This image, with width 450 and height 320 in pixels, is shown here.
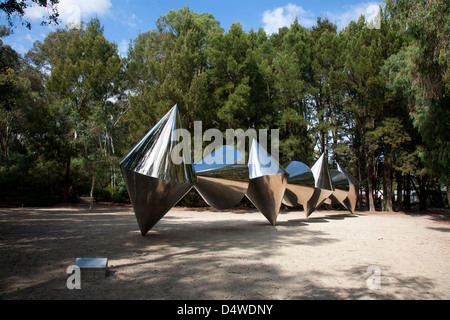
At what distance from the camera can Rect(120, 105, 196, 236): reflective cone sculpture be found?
26.4ft

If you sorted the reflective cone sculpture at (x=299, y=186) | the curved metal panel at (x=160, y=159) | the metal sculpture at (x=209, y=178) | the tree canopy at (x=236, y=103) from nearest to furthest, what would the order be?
the curved metal panel at (x=160, y=159)
the metal sculpture at (x=209, y=178)
the reflective cone sculpture at (x=299, y=186)
the tree canopy at (x=236, y=103)

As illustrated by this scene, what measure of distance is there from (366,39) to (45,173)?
29.8m

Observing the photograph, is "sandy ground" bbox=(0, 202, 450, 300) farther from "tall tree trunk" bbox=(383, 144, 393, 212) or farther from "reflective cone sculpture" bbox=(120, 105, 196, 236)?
"tall tree trunk" bbox=(383, 144, 393, 212)

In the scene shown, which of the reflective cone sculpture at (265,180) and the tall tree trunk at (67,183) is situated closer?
the reflective cone sculpture at (265,180)

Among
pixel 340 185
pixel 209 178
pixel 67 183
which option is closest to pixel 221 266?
pixel 209 178

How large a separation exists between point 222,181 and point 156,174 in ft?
11.9

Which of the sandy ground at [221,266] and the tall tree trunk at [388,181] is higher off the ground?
the tall tree trunk at [388,181]

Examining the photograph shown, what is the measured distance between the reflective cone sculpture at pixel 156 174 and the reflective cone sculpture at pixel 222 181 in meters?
2.12

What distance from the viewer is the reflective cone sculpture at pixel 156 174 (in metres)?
8.04

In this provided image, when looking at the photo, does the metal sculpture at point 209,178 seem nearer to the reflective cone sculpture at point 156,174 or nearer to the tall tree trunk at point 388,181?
the reflective cone sculpture at point 156,174

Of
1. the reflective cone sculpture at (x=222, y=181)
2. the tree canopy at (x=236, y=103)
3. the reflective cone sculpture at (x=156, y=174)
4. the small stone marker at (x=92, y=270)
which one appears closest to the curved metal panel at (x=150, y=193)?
the reflective cone sculpture at (x=156, y=174)

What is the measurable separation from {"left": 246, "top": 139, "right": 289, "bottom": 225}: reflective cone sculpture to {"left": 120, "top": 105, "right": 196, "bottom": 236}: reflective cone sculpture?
4.13 m

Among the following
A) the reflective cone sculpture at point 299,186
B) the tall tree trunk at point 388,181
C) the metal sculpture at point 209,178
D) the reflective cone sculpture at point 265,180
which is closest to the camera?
the metal sculpture at point 209,178

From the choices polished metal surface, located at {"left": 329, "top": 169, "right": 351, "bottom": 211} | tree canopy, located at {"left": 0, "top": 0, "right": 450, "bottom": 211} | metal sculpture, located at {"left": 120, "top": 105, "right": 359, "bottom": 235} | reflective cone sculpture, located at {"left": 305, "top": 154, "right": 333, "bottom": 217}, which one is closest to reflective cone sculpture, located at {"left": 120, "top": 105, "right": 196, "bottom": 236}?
metal sculpture, located at {"left": 120, "top": 105, "right": 359, "bottom": 235}
